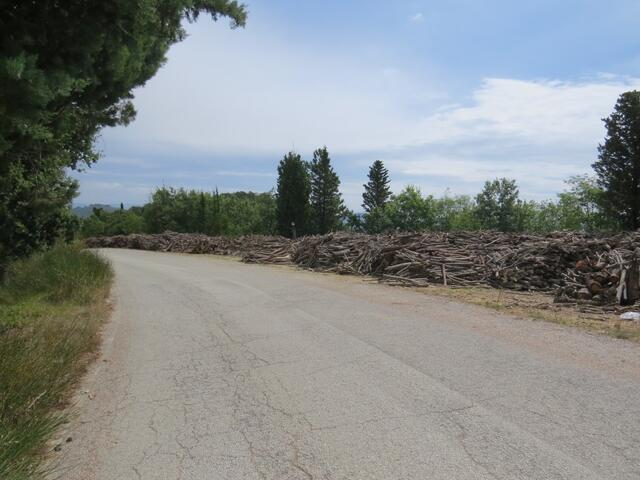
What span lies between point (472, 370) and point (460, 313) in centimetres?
417

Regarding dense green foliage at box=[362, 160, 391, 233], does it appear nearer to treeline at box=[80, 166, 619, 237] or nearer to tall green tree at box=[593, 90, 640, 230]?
treeline at box=[80, 166, 619, 237]

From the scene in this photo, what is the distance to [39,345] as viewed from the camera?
243 inches

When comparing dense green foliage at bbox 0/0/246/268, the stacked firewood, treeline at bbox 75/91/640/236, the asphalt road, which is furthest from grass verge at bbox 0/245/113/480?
treeline at bbox 75/91/640/236

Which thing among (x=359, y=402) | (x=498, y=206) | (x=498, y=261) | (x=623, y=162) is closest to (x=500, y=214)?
(x=498, y=206)

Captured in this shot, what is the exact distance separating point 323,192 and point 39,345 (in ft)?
213

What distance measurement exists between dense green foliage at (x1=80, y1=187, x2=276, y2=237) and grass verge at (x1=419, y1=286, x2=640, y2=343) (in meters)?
49.8

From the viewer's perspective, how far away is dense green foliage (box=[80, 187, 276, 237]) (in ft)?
206

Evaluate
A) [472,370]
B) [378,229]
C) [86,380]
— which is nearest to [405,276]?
[472,370]

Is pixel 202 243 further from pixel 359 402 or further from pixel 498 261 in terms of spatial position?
pixel 359 402

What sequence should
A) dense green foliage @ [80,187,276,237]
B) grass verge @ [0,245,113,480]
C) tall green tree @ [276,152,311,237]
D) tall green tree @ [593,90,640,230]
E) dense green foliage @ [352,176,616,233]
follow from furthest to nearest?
1. tall green tree @ [276,152,311,237]
2. dense green foliage @ [80,187,276,237]
3. dense green foliage @ [352,176,616,233]
4. tall green tree @ [593,90,640,230]
5. grass verge @ [0,245,113,480]

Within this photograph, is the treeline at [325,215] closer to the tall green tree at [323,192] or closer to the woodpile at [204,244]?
the tall green tree at [323,192]

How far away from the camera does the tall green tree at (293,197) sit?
215ft

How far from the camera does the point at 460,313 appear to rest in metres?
10.3

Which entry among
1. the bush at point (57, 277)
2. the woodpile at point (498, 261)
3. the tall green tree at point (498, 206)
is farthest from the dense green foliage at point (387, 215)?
the bush at point (57, 277)
